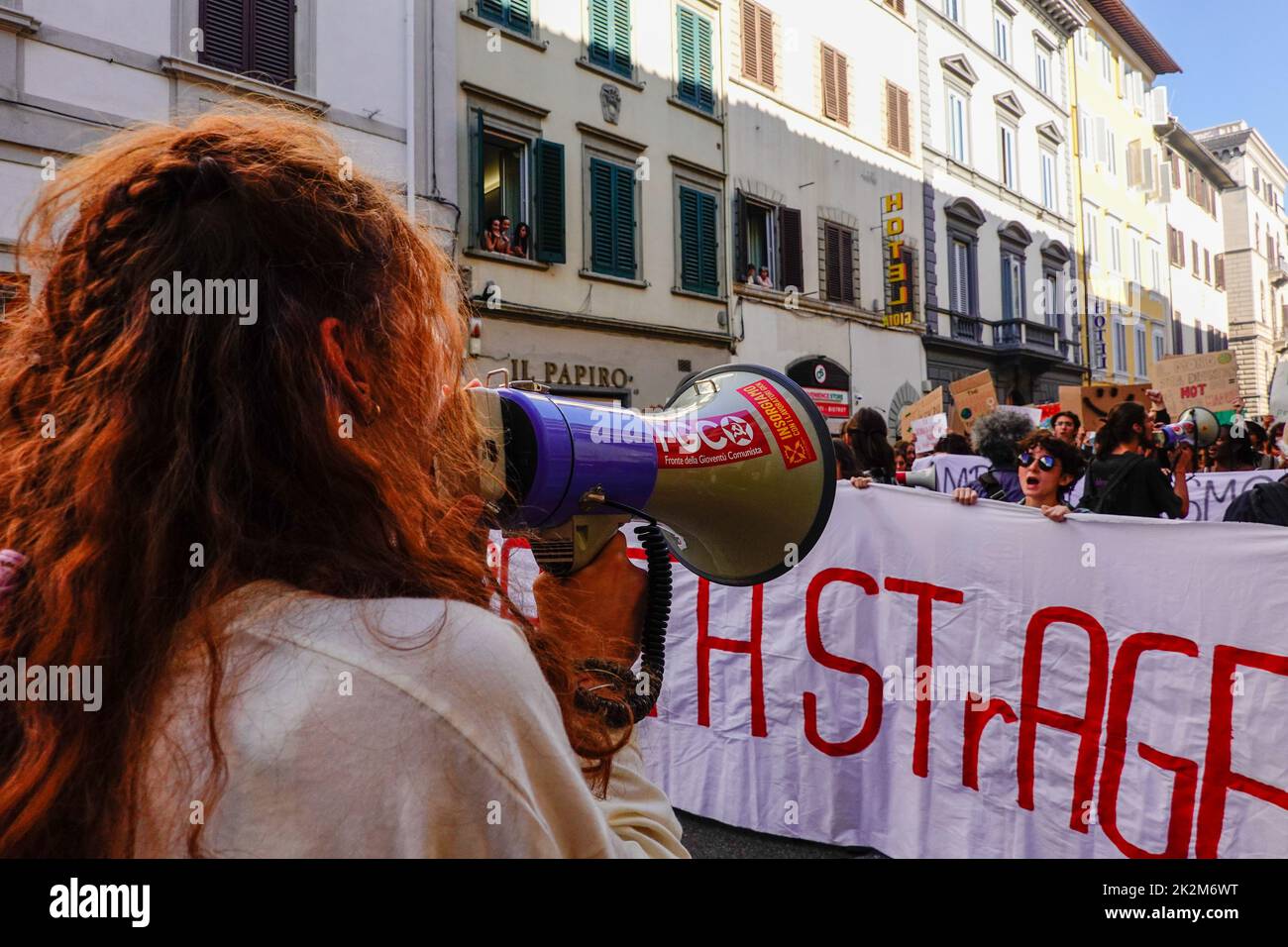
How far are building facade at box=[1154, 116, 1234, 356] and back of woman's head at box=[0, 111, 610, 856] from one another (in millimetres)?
35035

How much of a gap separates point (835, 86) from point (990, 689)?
15.6 meters

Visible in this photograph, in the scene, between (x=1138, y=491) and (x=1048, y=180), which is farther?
(x=1048, y=180)

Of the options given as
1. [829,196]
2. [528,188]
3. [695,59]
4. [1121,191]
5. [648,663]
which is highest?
[1121,191]

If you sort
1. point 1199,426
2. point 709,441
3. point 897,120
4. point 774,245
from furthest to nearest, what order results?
point 897,120 < point 774,245 < point 1199,426 < point 709,441

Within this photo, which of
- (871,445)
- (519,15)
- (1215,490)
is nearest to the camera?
(871,445)

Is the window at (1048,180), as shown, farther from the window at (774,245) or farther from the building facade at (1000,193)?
the window at (774,245)

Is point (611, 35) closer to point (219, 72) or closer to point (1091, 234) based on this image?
point (219, 72)

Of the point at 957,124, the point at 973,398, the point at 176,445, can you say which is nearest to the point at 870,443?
the point at 973,398

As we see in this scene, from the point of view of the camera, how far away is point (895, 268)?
17.7 meters

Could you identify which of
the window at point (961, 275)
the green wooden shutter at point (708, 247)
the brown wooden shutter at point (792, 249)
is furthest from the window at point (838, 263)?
the window at point (961, 275)

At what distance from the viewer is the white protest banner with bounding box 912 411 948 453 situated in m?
8.85

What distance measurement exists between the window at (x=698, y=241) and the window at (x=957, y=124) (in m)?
8.07

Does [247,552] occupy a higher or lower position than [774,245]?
lower

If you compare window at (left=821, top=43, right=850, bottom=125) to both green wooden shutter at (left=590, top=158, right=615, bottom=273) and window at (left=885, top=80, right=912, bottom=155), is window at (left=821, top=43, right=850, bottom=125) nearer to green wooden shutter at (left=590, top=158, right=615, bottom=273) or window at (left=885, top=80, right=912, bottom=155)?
window at (left=885, top=80, right=912, bottom=155)
